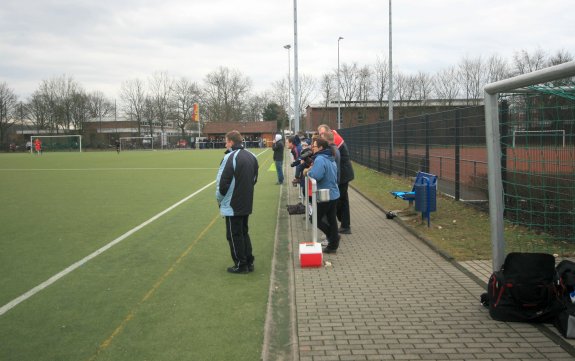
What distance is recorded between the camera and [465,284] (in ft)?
18.2

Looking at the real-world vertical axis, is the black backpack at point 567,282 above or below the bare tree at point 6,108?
below

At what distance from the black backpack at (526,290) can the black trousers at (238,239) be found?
2941mm

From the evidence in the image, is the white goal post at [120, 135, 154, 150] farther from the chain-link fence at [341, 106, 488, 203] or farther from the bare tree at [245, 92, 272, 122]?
the chain-link fence at [341, 106, 488, 203]

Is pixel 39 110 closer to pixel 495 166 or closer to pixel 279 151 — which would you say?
pixel 279 151

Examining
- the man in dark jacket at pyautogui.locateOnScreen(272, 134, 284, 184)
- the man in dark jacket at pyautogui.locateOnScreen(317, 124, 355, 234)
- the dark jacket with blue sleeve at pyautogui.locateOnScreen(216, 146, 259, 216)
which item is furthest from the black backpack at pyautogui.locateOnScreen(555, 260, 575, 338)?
the man in dark jacket at pyautogui.locateOnScreen(272, 134, 284, 184)

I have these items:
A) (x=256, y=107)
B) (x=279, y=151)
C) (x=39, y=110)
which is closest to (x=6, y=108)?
(x=39, y=110)

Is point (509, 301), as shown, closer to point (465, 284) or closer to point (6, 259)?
point (465, 284)

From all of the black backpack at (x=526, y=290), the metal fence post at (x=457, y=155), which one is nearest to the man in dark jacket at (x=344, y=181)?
the metal fence post at (x=457, y=155)

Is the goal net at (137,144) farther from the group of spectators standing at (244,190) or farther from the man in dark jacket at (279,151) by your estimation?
the group of spectators standing at (244,190)

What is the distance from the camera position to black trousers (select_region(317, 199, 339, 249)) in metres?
7.08

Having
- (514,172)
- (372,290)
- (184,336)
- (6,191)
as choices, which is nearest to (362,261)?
(372,290)

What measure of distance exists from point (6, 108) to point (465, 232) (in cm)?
8478

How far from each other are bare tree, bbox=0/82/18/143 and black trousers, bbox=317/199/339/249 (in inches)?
3182

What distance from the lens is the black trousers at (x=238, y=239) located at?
6098 millimetres
